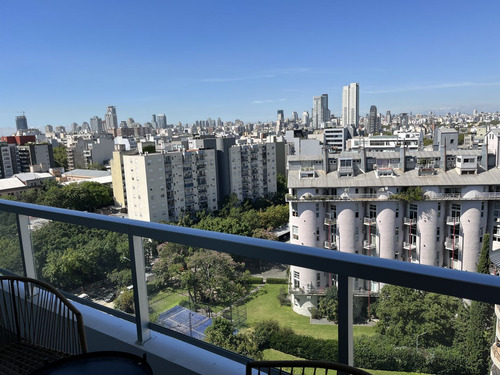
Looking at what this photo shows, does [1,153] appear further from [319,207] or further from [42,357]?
[42,357]

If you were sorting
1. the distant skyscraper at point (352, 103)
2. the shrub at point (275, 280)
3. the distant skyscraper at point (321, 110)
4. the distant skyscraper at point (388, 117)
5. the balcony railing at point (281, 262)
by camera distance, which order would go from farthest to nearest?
the distant skyscraper at point (388, 117) → the distant skyscraper at point (321, 110) → the distant skyscraper at point (352, 103) → the shrub at point (275, 280) → the balcony railing at point (281, 262)

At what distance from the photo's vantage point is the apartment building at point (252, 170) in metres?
31.5

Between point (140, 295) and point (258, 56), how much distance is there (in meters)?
73.7

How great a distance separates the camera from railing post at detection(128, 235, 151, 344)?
4.05 feet

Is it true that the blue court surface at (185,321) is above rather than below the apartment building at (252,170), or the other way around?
above

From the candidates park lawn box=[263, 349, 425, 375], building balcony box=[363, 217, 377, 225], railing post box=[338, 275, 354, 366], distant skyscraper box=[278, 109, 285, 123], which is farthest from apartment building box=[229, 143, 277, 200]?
distant skyscraper box=[278, 109, 285, 123]

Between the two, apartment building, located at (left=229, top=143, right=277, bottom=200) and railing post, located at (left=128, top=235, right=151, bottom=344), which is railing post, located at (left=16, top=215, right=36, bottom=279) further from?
apartment building, located at (left=229, top=143, right=277, bottom=200)

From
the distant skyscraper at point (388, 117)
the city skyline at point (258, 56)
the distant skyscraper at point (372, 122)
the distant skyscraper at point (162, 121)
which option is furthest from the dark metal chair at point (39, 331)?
the distant skyscraper at point (162, 121)

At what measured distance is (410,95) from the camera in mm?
89438

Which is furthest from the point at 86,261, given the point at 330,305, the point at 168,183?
the point at 168,183

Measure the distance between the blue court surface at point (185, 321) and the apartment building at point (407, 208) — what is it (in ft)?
45.8

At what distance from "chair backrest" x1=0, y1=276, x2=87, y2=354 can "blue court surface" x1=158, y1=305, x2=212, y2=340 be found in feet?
1.00

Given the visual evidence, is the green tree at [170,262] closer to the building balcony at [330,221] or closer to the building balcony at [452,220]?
the building balcony at [330,221]

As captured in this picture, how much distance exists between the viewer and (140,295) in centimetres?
128
